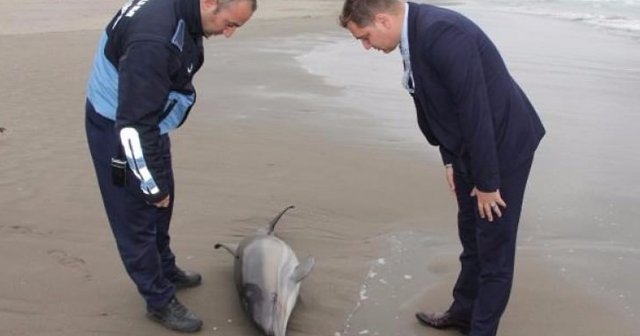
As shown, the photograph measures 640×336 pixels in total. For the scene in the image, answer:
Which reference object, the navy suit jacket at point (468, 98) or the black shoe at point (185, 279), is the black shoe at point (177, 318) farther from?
A: the navy suit jacket at point (468, 98)

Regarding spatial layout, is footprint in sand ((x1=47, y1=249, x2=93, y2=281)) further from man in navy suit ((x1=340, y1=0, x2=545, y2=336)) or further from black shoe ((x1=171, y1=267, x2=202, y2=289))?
man in navy suit ((x1=340, y1=0, x2=545, y2=336))

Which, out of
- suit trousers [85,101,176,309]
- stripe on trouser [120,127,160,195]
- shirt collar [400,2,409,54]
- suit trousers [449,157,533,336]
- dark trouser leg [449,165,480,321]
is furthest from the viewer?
dark trouser leg [449,165,480,321]

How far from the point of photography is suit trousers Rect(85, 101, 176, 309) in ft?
11.8

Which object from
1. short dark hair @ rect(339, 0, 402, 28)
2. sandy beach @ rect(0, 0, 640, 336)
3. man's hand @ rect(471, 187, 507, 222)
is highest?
short dark hair @ rect(339, 0, 402, 28)

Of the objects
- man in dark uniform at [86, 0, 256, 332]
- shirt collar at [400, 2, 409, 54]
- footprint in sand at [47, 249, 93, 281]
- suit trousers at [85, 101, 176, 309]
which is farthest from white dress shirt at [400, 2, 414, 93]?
footprint in sand at [47, 249, 93, 281]

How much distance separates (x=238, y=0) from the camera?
129 inches

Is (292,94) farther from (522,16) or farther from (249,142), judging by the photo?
(522,16)

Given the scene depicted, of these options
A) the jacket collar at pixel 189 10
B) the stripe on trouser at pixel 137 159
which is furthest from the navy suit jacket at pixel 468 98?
the stripe on trouser at pixel 137 159

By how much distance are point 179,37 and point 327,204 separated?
Result: 9.50 feet

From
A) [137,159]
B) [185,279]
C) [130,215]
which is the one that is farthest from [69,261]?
[137,159]

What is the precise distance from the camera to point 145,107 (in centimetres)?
328

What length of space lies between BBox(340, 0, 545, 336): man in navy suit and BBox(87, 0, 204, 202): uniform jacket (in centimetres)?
83

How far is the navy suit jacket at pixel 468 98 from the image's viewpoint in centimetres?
308

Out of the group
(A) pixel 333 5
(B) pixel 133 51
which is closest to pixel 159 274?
(B) pixel 133 51
